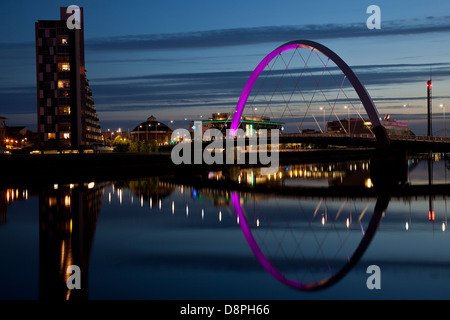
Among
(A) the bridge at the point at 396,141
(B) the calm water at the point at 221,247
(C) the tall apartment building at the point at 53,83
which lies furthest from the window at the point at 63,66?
(B) the calm water at the point at 221,247

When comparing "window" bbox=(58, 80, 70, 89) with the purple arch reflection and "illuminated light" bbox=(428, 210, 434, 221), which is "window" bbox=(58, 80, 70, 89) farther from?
"illuminated light" bbox=(428, 210, 434, 221)

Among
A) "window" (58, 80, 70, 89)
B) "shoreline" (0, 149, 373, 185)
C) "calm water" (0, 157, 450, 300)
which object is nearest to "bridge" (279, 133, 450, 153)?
"shoreline" (0, 149, 373, 185)

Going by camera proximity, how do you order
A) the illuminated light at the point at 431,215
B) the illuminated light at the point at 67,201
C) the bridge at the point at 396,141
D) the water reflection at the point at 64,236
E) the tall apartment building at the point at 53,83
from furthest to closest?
the tall apartment building at the point at 53,83
the bridge at the point at 396,141
the illuminated light at the point at 67,201
the illuminated light at the point at 431,215
the water reflection at the point at 64,236

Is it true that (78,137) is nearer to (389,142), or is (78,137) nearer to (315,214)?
(389,142)

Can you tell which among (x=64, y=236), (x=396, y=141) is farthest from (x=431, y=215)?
(x=396, y=141)

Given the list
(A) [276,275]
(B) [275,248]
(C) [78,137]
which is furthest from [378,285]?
(C) [78,137]

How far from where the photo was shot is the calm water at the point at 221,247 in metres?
13.4

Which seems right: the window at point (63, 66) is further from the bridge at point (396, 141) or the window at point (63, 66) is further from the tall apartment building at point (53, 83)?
the bridge at point (396, 141)

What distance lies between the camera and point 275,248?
19.2 metres

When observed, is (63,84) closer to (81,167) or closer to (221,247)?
(81,167)

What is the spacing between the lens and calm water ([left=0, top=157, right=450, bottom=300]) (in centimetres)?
1340

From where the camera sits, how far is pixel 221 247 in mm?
19188

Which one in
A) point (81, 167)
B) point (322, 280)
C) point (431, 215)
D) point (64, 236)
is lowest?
point (322, 280)

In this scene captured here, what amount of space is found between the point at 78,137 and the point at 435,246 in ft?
263
